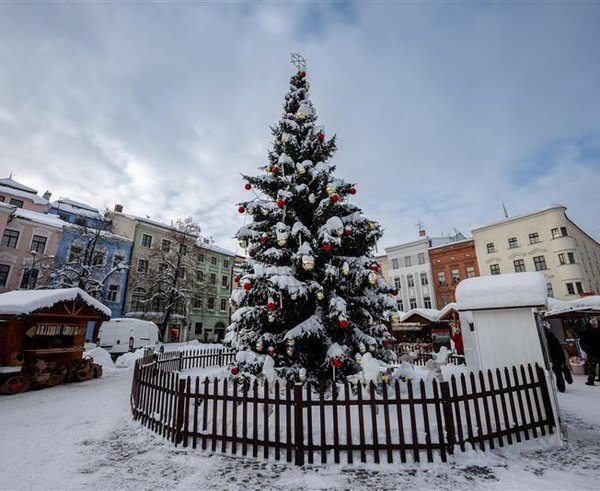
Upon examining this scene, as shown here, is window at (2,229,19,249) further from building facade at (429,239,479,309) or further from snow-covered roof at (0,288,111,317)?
building facade at (429,239,479,309)

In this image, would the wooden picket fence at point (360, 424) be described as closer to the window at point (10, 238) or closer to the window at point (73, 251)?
the window at point (73, 251)

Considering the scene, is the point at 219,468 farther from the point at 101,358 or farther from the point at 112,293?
the point at 112,293

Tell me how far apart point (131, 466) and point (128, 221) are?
37.0 meters

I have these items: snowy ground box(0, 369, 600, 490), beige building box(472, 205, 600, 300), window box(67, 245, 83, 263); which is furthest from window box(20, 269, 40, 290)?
beige building box(472, 205, 600, 300)

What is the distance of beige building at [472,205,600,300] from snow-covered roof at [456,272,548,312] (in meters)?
33.8

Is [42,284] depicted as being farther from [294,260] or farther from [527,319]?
[527,319]

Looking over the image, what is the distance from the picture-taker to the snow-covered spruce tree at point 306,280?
6.68 m

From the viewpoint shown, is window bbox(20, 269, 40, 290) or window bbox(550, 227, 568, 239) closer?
window bbox(20, 269, 40, 290)

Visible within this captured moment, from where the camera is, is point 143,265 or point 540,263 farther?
point 143,265

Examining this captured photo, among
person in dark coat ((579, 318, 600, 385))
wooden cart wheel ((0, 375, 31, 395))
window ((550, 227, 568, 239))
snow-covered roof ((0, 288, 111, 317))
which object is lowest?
wooden cart wheel ((0, 375, 31, 395))

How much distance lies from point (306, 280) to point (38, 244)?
33.5m

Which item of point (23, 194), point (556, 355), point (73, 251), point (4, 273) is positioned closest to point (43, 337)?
point (556, 355)

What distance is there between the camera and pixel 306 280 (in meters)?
7.29

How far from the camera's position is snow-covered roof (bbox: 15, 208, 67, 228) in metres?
28.5
